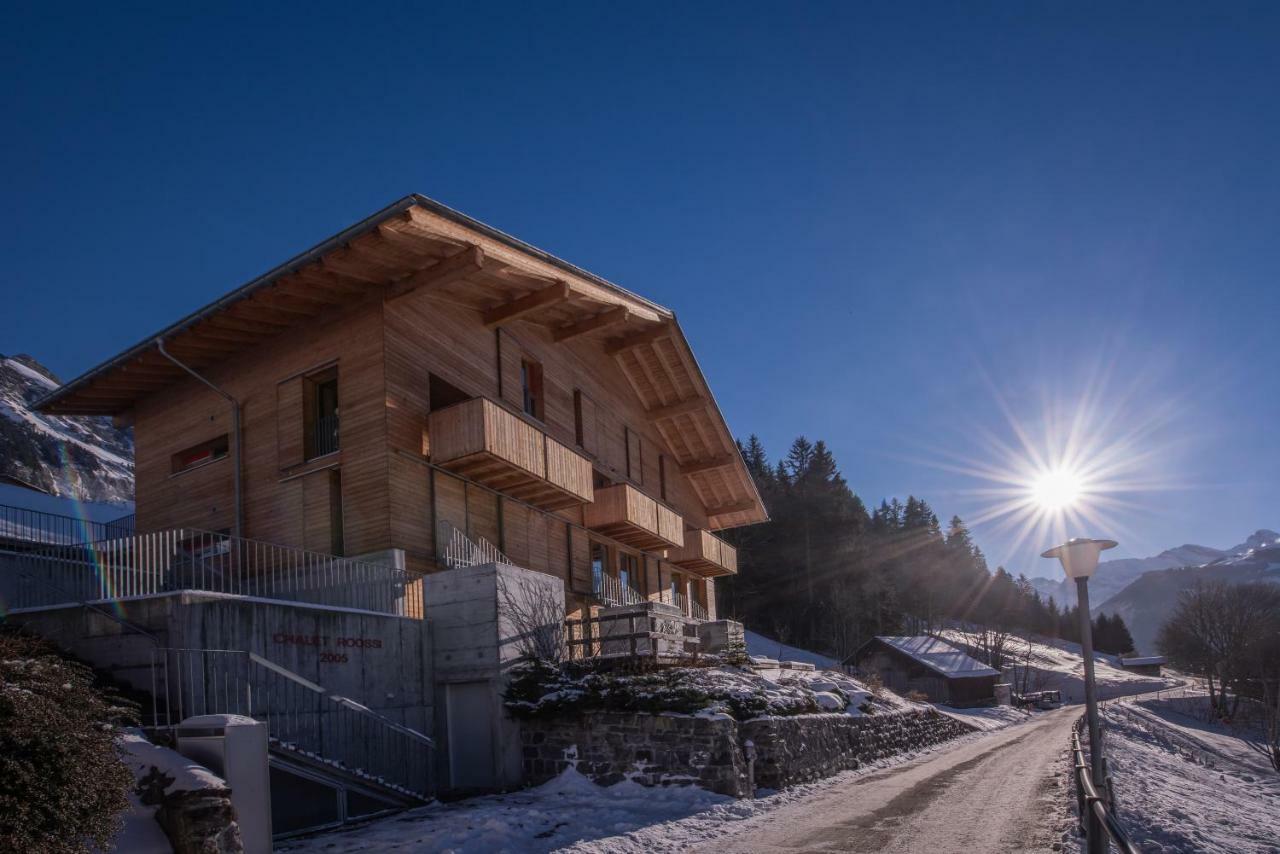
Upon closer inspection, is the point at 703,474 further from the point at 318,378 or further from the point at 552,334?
the point at 318,378

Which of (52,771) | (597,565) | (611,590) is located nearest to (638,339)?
(597,565)

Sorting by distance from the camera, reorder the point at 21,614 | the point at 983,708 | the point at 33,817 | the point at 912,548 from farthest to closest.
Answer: the point at 912,548 < the point at 983,708 < the point at 21,614 < the point at 33,817

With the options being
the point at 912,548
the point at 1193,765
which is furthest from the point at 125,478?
the point at 912,548

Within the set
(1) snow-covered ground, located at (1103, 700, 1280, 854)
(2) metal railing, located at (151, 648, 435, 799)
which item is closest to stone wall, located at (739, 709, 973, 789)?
(1) snow-covered ground, located at (1103, 700, 1280, 854)

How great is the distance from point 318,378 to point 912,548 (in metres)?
85.1

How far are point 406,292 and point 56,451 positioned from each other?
43452 millimetres

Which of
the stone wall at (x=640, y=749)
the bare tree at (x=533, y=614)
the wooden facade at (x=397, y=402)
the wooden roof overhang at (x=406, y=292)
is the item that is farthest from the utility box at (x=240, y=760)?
the wooden roof overhang at (x=406, y=292)

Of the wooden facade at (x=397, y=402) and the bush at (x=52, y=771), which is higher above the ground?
the wooden facade at (x=397, y=402)

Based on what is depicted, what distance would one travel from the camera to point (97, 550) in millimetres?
15492

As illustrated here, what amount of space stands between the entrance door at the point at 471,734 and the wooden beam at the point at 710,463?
19.8 meters

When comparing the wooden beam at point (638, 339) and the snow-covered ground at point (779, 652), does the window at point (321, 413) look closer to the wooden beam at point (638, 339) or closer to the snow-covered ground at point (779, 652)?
the wooden beam at point (638, 339)

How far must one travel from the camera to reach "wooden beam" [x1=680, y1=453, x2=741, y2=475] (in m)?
35.5

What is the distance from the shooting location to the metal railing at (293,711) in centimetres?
1175

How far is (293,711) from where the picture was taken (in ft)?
42.9
